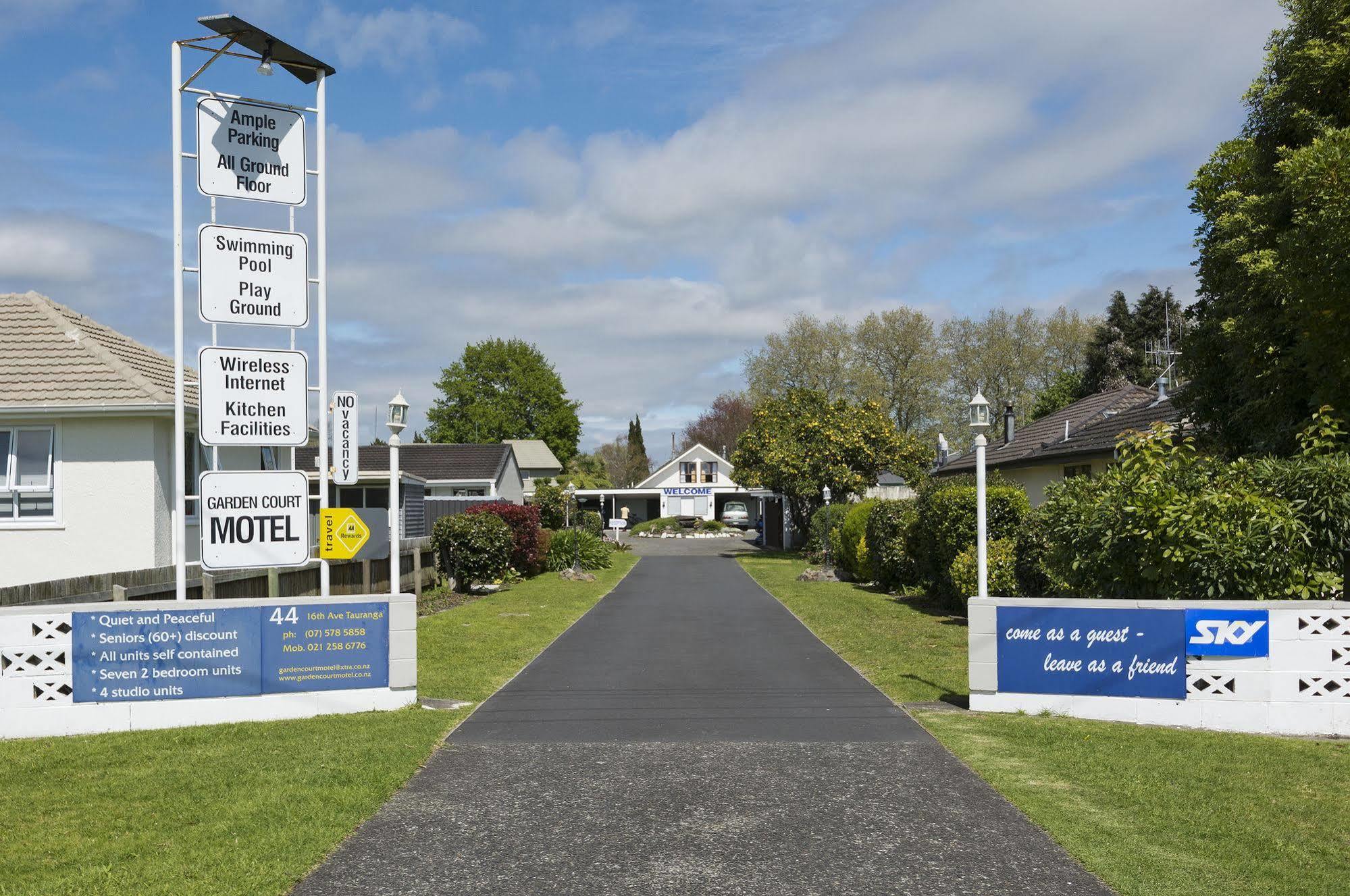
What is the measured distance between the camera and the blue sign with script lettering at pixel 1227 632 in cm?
972

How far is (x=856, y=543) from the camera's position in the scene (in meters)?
30.5

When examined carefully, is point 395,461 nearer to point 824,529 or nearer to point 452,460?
point 824,529

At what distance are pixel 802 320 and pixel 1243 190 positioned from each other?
51.9 meters

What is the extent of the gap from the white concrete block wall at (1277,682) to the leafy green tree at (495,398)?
83671 mm

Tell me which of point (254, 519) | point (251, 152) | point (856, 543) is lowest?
point (856, 543)

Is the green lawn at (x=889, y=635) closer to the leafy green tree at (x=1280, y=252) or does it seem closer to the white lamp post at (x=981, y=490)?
the white lamp post at (x=981, y=490)

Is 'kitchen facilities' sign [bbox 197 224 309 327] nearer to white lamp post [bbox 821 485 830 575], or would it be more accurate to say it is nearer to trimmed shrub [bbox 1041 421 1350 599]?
trimmed shrub [bbox 1041 421 1350 599]

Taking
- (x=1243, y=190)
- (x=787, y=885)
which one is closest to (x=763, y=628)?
(x=1243, y=190)

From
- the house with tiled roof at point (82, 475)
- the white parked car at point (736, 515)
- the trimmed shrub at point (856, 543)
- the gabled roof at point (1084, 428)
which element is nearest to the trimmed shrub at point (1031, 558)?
the gabled roof at point (1084, 428)

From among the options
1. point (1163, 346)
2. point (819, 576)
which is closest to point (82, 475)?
point (819, 576)

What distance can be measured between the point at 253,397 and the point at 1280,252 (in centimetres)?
1181

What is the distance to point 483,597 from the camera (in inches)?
992

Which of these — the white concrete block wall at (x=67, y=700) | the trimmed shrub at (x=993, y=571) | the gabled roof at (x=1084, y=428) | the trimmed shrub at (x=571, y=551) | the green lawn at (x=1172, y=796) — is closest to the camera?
A: the green lawn at (x=1172, y=796)

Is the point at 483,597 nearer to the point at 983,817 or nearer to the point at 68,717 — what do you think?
the point at 68,717
